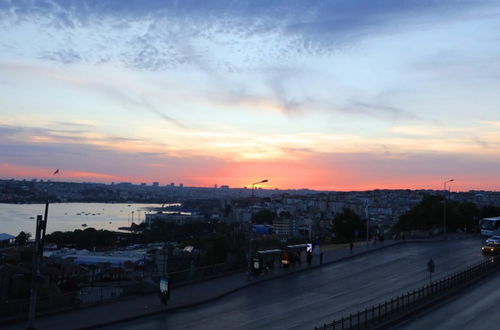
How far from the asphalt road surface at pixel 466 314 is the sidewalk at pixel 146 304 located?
8383mm

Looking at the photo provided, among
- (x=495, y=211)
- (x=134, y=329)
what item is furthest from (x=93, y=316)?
(x=495, y=211)

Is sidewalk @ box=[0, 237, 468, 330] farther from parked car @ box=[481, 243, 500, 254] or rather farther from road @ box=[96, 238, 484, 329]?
parked car @ box=[481, 243, 500, 254]

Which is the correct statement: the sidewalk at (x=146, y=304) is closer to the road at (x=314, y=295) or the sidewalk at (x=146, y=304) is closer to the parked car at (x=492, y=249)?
the road at (x=314, y=295)

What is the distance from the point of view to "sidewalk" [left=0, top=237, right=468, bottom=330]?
1585cm

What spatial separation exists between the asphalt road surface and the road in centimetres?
245

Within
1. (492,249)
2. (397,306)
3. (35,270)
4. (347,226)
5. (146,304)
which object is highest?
(347,226)

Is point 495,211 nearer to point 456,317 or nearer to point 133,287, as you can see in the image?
point 456,317

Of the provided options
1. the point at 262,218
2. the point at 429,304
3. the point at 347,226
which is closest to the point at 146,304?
the point at 429,304

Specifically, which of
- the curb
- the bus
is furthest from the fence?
the bus

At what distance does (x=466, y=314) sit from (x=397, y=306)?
120 inches

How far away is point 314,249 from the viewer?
35688 millimetres

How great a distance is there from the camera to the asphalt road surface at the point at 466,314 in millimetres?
16984

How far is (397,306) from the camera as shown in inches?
702

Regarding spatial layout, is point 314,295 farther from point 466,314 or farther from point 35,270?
point 35,270
